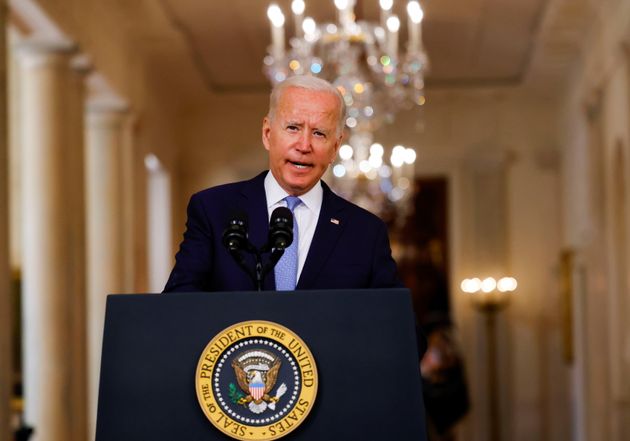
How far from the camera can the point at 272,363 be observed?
3047mm

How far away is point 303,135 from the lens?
140 inches

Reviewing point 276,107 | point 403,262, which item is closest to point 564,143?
point 403,262

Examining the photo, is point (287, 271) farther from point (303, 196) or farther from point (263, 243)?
point (303, 196)

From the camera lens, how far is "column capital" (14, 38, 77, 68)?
36.4 feet

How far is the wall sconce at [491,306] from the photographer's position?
1883cm

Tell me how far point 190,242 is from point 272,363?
2.22 feet

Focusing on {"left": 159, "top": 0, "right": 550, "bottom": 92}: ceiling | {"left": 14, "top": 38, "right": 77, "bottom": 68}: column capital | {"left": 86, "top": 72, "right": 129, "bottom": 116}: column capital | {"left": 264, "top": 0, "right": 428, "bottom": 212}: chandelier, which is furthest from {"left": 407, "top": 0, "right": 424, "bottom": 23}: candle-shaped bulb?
{"left": 86, "top": 72, "right": 129, "bottom": 116}: column capital

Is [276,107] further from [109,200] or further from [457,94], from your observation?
[457,94]

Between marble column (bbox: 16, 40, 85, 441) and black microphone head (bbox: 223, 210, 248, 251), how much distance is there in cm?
816

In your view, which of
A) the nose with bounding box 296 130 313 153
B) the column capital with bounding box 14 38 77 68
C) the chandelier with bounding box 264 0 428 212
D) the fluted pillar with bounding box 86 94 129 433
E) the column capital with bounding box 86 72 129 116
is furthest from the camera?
the fluted pillar with bounding box 86 94 129 433

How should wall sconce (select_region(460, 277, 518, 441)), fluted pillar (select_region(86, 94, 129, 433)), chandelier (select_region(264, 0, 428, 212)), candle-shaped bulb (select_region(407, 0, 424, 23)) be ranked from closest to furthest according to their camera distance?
candle-shaped bulb (select_region(407, 0, 424, 23))
chandelier (select_region(264, 0, 428, 212))
fluted pillar (select_region(86, 94, 129, 433))
wall sconce (select_region(460, 277, 518, 441))

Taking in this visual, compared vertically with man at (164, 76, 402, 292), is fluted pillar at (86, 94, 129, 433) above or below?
above

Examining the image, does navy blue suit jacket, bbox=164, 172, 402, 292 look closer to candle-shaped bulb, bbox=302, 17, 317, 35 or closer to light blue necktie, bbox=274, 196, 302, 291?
light blue necktie, bbox=274, 196, 302, 291

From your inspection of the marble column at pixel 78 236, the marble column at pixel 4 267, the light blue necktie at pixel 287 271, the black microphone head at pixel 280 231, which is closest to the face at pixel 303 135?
the light blue necktie at pixel 287 271
